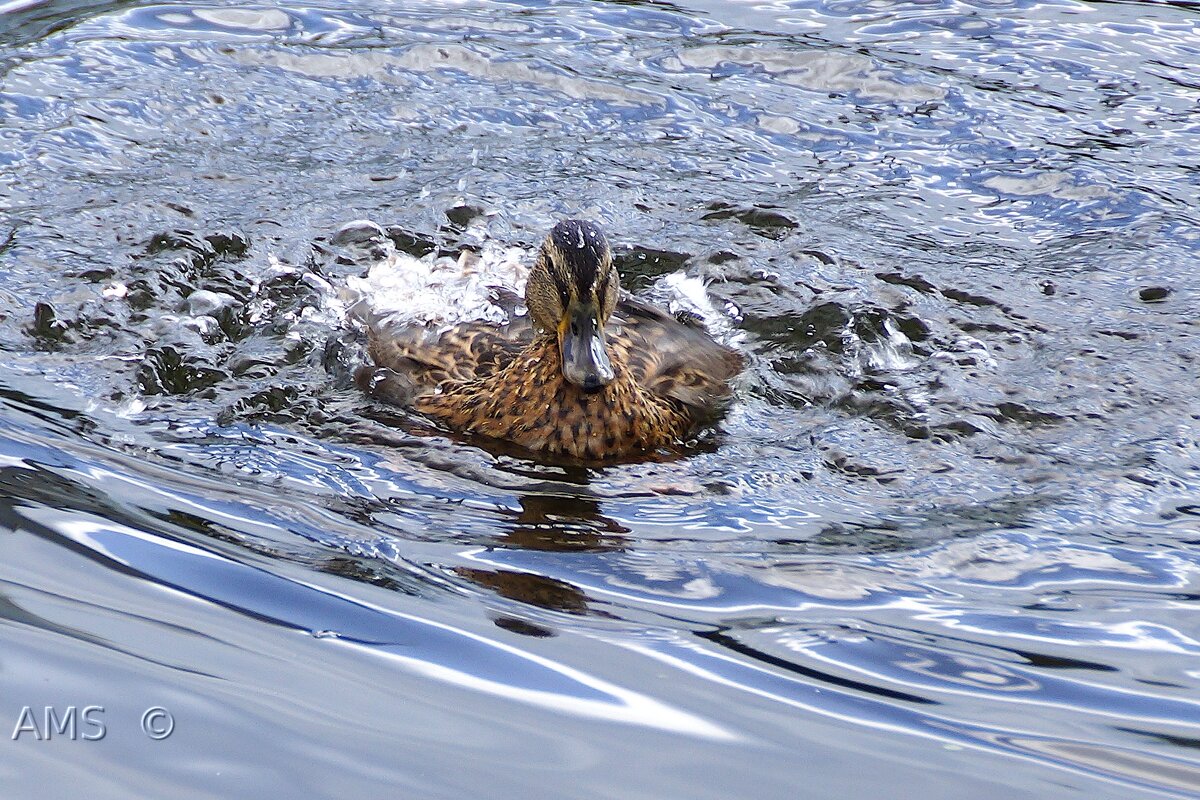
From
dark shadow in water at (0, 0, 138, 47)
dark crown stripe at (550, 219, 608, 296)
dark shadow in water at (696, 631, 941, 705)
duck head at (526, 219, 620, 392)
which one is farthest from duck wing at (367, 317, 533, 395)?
dark shadow in water at (0, 0, 138, 47)

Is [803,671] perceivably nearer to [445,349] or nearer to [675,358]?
[675,358]

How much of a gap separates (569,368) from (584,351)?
94 millimetres

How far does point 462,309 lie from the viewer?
7.29 m

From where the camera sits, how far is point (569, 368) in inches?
233

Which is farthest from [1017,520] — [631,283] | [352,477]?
[631,283]

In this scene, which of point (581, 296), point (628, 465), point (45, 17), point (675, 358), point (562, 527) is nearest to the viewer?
point (562, 527)

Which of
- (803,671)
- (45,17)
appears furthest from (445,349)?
(45,17)

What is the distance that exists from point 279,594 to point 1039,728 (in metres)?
2.24

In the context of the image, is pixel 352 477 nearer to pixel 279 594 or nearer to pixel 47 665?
pixel 279 594

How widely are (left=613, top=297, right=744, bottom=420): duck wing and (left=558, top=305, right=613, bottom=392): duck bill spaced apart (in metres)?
0.65

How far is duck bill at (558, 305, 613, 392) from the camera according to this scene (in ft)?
19.2

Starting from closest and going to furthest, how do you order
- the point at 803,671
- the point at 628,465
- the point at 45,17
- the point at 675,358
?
1. the point at 803,671
2. the point at 628,465
3. the point at 675,358
4. the point at 45,17

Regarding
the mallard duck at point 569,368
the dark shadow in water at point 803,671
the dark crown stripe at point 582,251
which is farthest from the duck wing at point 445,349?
the dark shadow in water at point 803,671

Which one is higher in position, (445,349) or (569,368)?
(569,368)
